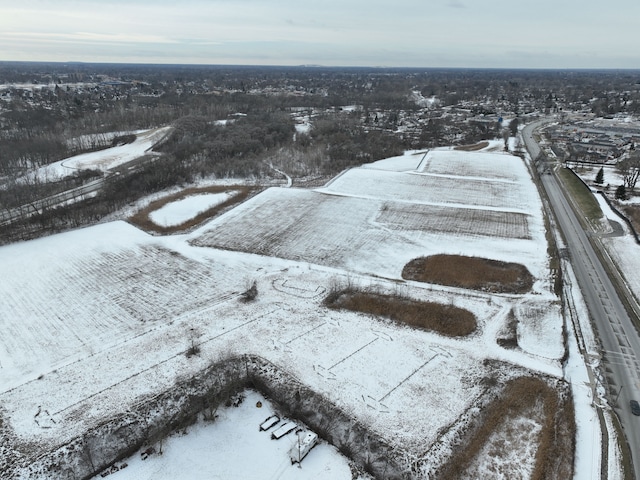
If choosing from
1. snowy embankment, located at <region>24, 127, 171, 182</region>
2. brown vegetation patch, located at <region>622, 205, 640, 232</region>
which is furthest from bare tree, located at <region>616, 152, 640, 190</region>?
snowy embankment, located at <region>24, 127, 171, 182</region>

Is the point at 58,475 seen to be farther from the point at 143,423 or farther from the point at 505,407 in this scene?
the point at 505,407

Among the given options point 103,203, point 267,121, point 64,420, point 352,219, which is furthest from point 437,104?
point 64,420

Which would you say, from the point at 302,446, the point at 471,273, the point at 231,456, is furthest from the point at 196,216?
the point at 302,446

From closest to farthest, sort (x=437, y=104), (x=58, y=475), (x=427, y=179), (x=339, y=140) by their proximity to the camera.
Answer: (x=58, y=475), (x=427, y=179), (x=339, y=140), (x=437, y=104)

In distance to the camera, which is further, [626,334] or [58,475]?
[626,334]

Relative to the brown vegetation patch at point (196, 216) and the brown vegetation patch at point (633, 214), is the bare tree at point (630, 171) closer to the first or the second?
the brown vegetation patch at point (633, 214)

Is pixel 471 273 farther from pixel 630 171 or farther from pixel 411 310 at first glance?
pixel 630 171
